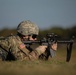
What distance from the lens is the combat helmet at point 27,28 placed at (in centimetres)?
1373

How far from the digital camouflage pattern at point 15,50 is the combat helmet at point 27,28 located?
53cm

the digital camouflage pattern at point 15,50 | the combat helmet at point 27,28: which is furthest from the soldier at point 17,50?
the combat helmet at point 27,28

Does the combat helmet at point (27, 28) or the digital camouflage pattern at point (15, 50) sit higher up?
the combat helmet at point (27, 28)

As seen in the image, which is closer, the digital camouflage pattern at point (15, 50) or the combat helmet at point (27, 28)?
the digital camouflage pattern at point (15, 50)

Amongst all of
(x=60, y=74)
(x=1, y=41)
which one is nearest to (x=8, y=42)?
(x=1, y=41)

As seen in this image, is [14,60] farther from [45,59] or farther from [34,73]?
[34,73]

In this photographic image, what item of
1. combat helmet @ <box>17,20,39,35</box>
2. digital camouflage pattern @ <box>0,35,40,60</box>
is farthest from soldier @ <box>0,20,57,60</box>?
combat helmet @ <box>17,20,39,35</box>

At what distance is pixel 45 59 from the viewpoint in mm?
13445

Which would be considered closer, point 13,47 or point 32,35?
point 13,47

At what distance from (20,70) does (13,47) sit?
3195 millimetres

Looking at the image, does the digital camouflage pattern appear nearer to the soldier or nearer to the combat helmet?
the soldier

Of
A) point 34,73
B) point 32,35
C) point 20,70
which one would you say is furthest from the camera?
point 32,35

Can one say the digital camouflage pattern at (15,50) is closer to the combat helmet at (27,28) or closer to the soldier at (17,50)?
the soldier at (17,50)

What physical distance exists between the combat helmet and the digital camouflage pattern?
0.53m
